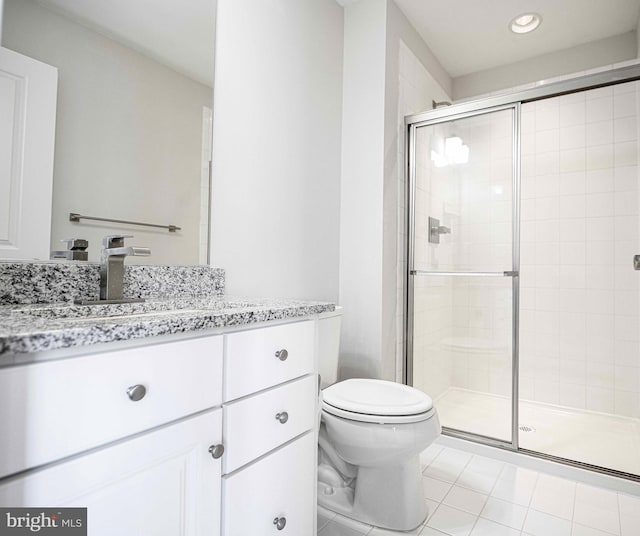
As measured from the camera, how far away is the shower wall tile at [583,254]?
2383 millimetres

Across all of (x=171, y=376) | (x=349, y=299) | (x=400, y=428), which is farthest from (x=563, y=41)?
(x=171, y=376)

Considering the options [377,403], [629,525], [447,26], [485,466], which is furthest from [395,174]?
[629,525]

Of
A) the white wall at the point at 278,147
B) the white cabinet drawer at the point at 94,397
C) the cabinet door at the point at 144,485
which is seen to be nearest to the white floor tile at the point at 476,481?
the white wall at the point at 278,147

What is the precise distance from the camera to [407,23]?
2430 millimetres

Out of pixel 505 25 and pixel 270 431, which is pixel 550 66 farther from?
pixel 270 431

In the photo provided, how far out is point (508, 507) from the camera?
5.33ft

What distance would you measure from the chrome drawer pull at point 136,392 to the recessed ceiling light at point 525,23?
2.81 m

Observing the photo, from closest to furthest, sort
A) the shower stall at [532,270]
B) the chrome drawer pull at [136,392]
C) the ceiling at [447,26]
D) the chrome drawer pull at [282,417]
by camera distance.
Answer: the chrome drawer pull at [136,392] < the chrome drawer pull at [282,417] < the ceiling at [447,26] < the shower stall at [532,270]

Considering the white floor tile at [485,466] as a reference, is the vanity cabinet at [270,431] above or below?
above

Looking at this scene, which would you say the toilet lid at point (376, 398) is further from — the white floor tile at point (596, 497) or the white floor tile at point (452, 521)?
the white floor tile at point (596, 497)

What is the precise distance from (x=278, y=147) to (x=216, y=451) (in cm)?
136

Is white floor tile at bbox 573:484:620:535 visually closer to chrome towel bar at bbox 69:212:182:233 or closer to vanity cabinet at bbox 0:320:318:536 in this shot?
vanity cabinet at bbox 0:320:318:536

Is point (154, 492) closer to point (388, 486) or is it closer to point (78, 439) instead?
point (78, 439)
